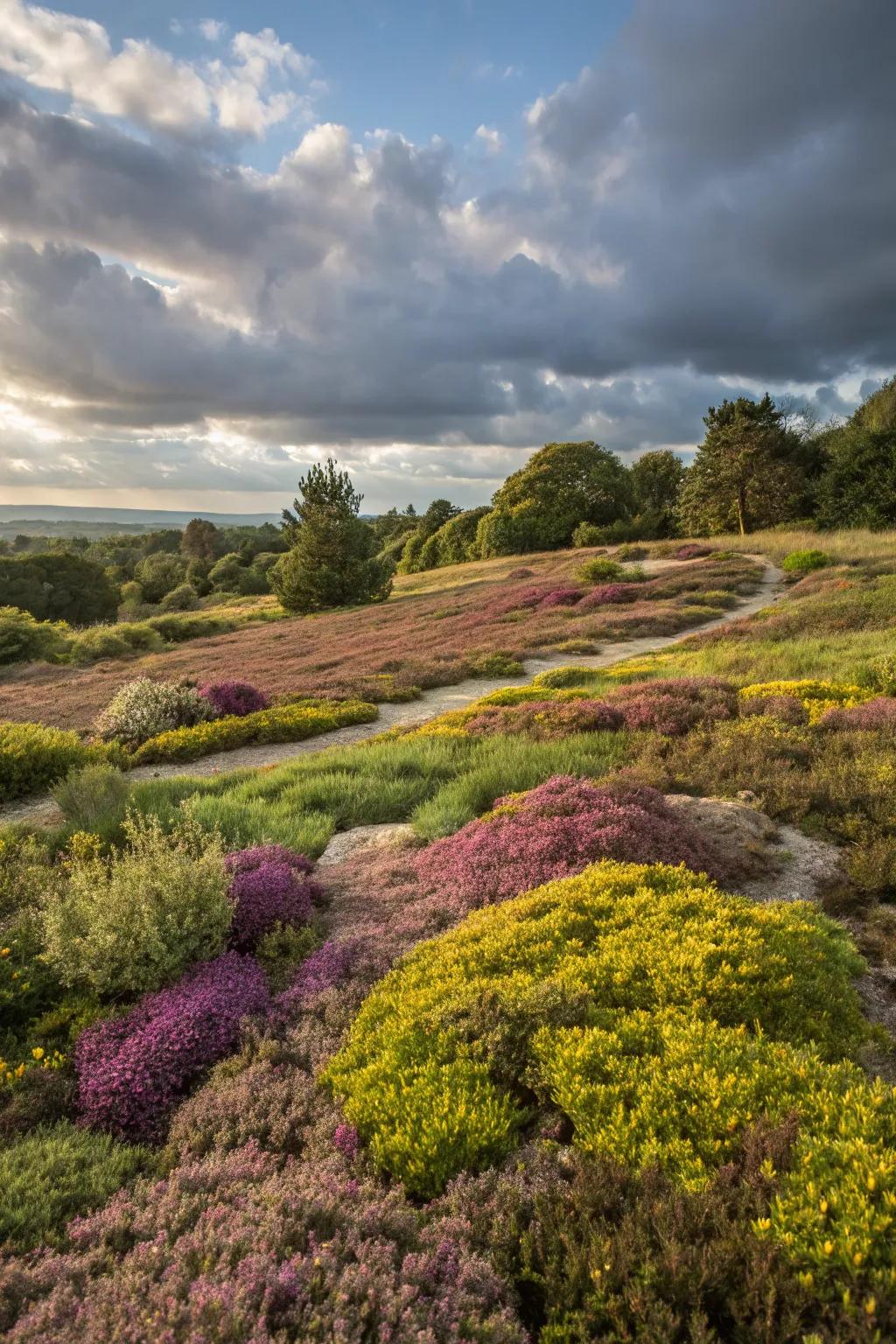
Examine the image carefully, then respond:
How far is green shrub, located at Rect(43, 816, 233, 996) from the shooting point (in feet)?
16.4

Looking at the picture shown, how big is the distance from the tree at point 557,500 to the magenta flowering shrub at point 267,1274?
6388 cm

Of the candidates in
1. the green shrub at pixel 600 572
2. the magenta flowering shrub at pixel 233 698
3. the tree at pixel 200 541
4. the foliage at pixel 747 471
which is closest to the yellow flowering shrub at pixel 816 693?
the magenta flowering shrub at pixel 233 698

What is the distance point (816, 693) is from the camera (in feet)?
35.1

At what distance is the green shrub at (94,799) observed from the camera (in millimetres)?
8789

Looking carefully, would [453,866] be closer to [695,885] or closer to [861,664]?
[695,885]

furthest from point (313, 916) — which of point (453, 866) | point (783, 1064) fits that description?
point (783, 1064)

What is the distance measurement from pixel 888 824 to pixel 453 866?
4255 mm

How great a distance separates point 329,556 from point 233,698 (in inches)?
1137

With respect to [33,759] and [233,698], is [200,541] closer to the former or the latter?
[233,698]

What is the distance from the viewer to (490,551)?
66.9 metres

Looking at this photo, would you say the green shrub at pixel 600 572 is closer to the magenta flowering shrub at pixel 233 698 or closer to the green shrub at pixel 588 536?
the magenta flowering shrub at pixel 233 698

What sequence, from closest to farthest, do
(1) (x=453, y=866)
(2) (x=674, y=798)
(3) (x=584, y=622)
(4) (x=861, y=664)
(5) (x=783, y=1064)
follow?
(5) (x=783, y=1064) → (1) (x=453, y=866) → (2) (x=674, y=798) → (4) (x=861, y=664) → (3) (x=584, y=622)

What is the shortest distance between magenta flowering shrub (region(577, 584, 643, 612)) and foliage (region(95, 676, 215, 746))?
17849 millimetres

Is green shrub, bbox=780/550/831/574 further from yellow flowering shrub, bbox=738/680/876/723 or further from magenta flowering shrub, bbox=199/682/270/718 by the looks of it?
magenta flowering shrub, bbox=199/682/270/718
